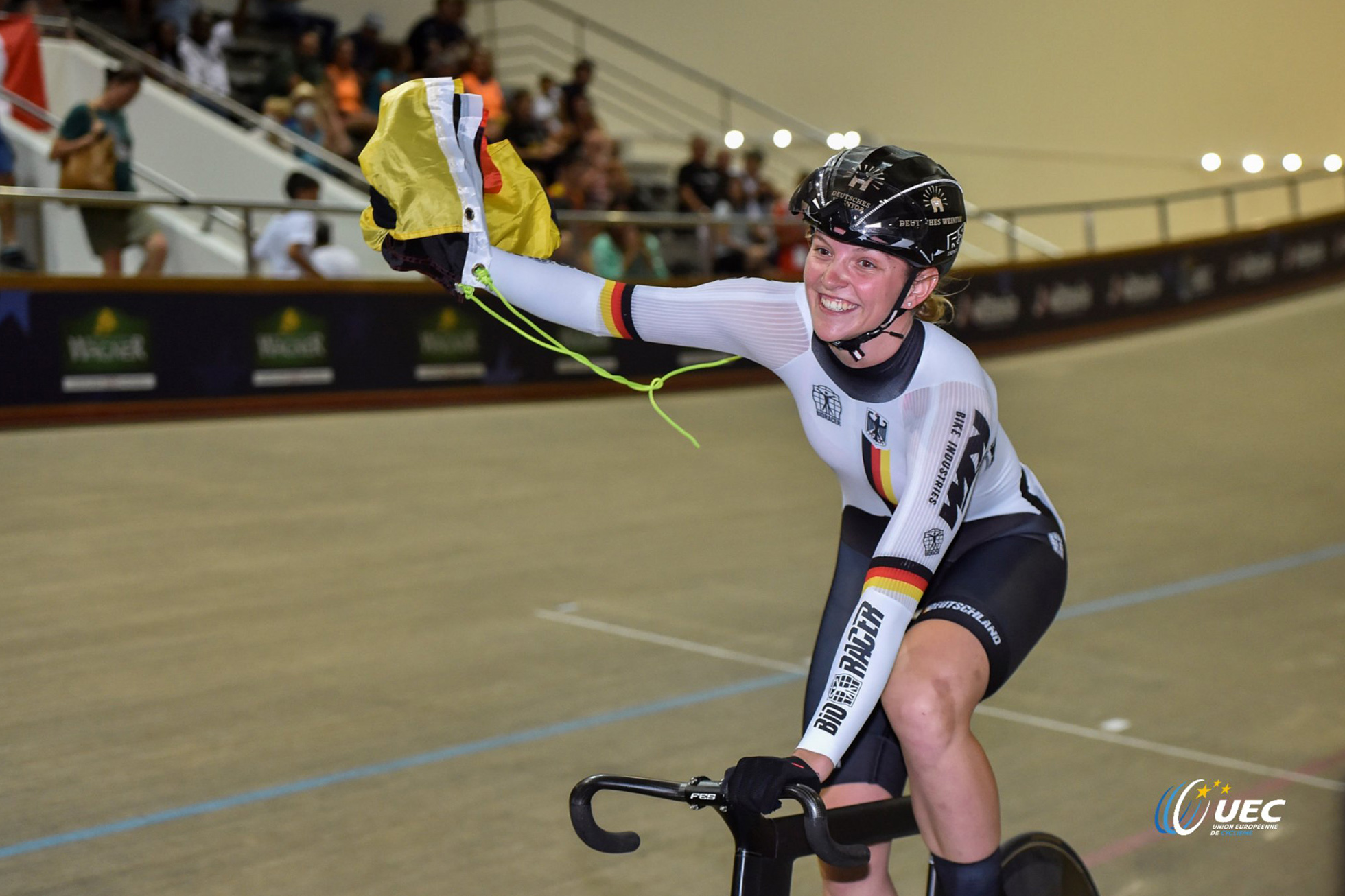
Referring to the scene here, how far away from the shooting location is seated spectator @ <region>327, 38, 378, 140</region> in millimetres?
12039

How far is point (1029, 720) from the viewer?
4.37 m

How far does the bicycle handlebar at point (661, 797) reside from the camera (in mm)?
1688

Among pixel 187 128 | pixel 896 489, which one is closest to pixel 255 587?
pixel 896 489

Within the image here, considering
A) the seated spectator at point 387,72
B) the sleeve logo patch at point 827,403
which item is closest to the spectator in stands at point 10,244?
the seated spectator at point 387,72

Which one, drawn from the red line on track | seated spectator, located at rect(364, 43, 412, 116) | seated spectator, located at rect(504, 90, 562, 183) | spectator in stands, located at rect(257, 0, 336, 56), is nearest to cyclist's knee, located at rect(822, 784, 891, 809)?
the red line on track

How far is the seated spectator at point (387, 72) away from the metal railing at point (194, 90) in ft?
1.88

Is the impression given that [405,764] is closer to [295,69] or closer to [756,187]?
[295,69]

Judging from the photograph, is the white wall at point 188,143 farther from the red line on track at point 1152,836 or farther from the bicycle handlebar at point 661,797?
the bicycle handlebar at point 661,797

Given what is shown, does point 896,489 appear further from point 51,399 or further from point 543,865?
point 51,399

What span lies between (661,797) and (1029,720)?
2.86 m

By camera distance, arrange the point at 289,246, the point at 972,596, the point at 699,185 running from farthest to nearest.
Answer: the point at 699,185 → the point at 289,246 → the point at 972,596

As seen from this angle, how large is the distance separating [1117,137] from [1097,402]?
8.04 m

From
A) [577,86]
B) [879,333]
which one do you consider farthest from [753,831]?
[577,86]

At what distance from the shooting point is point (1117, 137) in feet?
57.9
